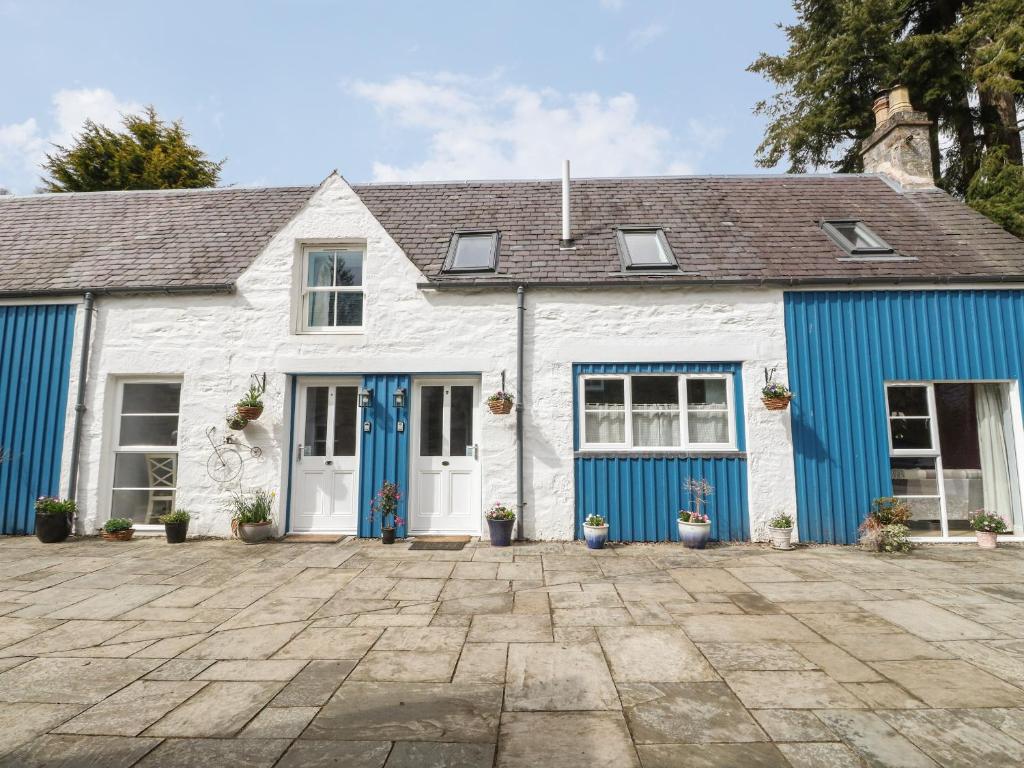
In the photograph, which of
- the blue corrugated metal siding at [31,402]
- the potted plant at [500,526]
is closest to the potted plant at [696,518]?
the potted plant at [500,526]

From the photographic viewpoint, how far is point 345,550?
23.7ft

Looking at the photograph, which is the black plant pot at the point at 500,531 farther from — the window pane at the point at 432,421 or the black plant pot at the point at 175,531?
the black plant pot at the point at 175,531

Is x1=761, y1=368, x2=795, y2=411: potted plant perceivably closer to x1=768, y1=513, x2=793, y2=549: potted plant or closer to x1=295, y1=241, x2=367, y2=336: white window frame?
x1=768, y1=513, x2=793, y2=549: potted plant

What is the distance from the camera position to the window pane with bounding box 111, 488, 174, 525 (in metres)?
8.41

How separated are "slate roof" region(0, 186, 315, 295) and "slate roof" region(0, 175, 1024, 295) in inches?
1.4

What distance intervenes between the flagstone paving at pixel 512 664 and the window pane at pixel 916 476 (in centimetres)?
181

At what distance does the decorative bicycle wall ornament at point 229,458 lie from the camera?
8.09 metres

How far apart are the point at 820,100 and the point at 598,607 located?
55.5 feet

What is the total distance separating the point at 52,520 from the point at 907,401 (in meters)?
13.5

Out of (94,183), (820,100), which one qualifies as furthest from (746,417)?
(94,183)

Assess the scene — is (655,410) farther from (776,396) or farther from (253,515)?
(253,515)

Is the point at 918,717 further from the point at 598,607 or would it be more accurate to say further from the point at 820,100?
the point at 820,100

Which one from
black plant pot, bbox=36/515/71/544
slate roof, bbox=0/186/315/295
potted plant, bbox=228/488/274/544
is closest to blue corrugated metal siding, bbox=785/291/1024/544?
potted plant, bbox=228/488/274/544

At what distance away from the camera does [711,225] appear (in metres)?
9.53
